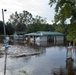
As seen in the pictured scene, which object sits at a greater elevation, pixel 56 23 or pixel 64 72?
pixel 56 23

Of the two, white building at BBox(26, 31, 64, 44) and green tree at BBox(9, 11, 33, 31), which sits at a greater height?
green tree at BBox(9, 11, 33, 31)

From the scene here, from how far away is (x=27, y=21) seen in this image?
8912cm

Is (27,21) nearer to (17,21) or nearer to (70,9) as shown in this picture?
(17,21)

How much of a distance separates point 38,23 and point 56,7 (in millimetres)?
56293

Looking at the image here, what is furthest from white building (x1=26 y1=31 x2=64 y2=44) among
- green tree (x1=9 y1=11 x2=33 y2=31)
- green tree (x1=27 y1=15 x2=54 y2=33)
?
green tree (x1=9 y1=11 x2=33 y2=31)

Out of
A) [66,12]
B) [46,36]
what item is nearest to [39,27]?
[46,36]

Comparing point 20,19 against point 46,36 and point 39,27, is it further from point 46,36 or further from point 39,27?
point 46,36

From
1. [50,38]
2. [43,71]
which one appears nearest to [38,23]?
[50,38]

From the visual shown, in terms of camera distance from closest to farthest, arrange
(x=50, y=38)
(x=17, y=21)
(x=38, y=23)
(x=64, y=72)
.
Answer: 1. (x=64, y=72)
2. (x=50, y=38)
3. (x=38, y=23)
4. (x=17, y=21)

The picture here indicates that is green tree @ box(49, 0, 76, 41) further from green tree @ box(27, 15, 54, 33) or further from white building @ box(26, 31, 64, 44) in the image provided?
green tree @ box(27, 15, 54, 33)

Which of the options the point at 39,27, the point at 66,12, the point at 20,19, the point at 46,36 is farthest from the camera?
the point at 20,19

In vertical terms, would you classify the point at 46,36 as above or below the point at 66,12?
below

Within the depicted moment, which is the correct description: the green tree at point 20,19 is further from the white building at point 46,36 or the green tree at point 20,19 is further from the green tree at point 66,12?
the green tree at point 66,12

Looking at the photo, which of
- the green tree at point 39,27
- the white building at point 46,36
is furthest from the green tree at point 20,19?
the white building at point 46,36
